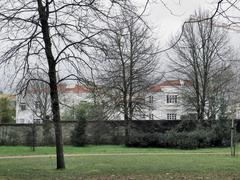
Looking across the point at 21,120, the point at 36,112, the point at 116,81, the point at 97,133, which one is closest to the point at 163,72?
the point at 116,81

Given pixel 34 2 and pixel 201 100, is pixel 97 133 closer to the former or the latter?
pixel 201 100

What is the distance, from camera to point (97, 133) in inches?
2051

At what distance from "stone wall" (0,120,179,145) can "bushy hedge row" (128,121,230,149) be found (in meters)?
1.99

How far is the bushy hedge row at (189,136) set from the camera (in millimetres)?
46250

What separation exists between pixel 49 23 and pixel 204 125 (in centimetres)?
3332

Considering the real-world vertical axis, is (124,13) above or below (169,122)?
above

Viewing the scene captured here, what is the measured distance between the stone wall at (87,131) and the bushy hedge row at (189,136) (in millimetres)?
1992

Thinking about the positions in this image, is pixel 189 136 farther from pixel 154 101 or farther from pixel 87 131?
pixel 154 101

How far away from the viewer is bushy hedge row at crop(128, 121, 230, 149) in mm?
46250

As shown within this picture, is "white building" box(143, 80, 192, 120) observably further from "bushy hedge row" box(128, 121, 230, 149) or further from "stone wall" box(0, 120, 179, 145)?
"bushy hedge row" box(128, 121, 230, 149)

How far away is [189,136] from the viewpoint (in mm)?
46156

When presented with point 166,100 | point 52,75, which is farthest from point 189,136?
point 166,100

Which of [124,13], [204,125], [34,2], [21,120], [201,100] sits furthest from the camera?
[21,120]

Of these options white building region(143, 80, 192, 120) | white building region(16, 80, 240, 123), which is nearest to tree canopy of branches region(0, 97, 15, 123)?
white building region(16, 80, 240, 123)
